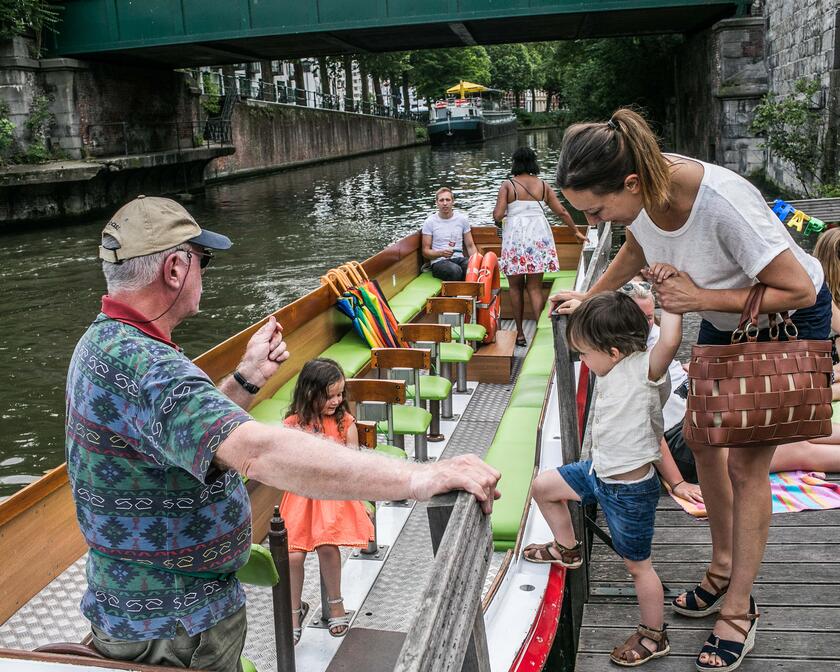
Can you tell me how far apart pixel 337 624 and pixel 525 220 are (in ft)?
13.9

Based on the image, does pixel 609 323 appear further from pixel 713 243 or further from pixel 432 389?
pixel 432 389

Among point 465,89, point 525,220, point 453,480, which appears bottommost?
point 525,220

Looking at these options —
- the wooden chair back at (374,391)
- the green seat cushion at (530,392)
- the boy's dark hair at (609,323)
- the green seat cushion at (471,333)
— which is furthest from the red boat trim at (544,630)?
the green seat cushion at (471,333)

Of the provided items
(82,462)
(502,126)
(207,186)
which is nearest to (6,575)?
(82,462)

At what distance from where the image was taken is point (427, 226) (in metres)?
8.84

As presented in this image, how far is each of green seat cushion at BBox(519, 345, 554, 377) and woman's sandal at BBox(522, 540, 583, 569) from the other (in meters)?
2.79

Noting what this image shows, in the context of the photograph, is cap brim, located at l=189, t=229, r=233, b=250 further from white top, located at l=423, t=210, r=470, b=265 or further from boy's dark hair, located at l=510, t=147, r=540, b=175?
white top, located at l=423, t=210, r=470, b=265

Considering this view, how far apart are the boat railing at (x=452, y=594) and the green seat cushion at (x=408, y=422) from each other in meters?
3.11

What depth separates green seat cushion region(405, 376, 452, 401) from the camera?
530 centimetres

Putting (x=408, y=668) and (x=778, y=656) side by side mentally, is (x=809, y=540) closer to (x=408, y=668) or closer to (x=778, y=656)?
(x=778, y=656)

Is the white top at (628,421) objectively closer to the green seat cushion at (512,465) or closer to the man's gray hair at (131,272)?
the green seat cushion at (512,465)

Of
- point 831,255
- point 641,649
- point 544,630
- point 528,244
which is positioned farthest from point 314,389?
point 528,244

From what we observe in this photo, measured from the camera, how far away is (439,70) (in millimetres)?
55281

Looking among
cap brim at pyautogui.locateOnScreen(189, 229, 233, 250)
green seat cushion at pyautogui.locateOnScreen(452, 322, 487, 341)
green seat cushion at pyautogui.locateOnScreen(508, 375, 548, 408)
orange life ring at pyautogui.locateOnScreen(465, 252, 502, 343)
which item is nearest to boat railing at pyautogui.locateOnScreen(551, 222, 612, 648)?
cap brim at pyautogui.locateOnScreen(189, 229, 233, 250)
